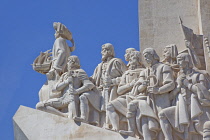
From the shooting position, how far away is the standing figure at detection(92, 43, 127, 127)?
17.7 meters

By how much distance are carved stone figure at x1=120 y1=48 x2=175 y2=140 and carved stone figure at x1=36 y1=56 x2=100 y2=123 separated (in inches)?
39.1

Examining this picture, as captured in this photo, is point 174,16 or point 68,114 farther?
point 174,16

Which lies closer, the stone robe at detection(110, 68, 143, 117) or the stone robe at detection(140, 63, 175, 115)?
the stone robe at detection(140, 63, 175, 115)

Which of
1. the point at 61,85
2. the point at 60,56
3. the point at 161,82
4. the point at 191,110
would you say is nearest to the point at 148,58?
the point at 161,82

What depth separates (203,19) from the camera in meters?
18.4

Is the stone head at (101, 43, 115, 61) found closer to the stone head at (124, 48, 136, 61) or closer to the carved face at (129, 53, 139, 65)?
the stone head at (124, 48, 136, 61)

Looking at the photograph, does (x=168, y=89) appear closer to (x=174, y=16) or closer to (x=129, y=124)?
(x=129, y=124)

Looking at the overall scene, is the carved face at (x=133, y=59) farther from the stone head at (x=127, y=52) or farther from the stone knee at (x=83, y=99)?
the stone knee at (x=83, y=99)

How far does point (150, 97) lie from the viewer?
17.1 m

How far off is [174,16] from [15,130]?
14.1ft

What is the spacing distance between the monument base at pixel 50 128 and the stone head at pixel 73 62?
1.19 meters

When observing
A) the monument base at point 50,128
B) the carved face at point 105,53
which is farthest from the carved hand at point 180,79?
the carved face at point 105,53

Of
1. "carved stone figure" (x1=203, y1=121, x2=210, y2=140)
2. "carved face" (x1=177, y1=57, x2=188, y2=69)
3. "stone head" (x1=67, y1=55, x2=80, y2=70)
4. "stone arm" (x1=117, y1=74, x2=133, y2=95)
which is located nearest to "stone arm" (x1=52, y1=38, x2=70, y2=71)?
"stone head" (x1=67, y1=55, x2=80, y2=70)

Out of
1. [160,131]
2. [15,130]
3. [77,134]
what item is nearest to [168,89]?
[160,131]
